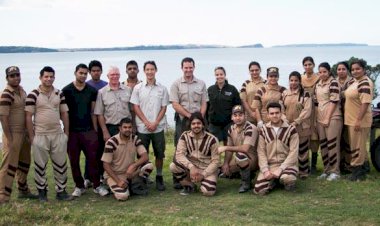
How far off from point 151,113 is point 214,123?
1.20 m

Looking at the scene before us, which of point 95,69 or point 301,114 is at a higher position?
point 95,69

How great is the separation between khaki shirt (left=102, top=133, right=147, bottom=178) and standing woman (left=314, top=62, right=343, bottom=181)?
2.86m

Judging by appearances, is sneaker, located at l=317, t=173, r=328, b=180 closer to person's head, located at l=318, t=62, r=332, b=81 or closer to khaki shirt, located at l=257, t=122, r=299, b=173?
khaki shirt, located at l=257, t=122, r=299, b=173

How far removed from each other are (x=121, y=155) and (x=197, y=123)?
122 centimetres

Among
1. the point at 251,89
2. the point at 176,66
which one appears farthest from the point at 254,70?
the point at 176,66

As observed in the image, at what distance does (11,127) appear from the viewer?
7.11 metres

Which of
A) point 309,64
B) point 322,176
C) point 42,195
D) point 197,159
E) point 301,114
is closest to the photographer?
point 42,195

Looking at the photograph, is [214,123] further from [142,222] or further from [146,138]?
[142,222]

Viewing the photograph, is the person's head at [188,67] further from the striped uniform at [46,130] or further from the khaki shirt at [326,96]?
the khaki shirt at [326,96]

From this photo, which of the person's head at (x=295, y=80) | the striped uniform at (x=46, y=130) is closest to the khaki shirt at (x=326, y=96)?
the person's head at (x=295, y=80)

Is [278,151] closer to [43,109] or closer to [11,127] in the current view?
[43,109]

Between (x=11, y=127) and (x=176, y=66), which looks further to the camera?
(x=176, y=66)

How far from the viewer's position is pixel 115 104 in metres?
7.92

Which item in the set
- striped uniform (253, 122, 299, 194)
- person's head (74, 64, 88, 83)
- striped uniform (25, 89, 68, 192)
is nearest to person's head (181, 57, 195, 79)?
striped uniform (253, 122, 299, 194)
